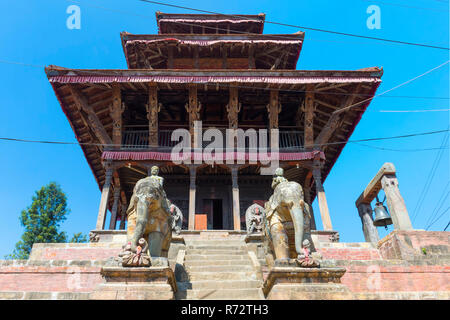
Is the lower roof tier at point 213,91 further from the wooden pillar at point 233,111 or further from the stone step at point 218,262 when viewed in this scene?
the stone step at point 218,262

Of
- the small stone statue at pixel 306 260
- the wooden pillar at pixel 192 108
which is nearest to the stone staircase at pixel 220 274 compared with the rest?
the small stone statue at pixel 306 260

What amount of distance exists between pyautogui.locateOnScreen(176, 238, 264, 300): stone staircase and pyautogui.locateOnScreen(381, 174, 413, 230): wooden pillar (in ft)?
15.5

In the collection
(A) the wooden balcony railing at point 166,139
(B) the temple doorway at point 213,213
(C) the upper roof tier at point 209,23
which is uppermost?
(C) the upper roof tier at point 209,23

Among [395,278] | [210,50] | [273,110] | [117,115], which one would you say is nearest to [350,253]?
[395,278]

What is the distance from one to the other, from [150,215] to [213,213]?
1244cm

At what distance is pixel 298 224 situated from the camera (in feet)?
16.7

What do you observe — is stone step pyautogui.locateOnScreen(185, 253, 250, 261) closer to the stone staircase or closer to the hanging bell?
the stone staircase

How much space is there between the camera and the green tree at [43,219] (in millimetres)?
21453

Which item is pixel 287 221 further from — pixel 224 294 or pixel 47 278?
pixel 47 278

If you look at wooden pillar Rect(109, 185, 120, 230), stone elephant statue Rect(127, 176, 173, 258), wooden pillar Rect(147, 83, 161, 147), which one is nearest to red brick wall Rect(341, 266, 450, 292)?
stone elephant statue Rect(127, 176, 173, 258)

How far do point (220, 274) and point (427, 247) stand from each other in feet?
19.8

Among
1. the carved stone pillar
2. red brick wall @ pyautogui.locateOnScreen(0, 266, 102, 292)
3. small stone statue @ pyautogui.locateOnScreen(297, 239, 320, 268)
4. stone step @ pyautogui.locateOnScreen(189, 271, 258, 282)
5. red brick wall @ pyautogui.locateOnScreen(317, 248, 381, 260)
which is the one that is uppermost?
the carved stone pillar

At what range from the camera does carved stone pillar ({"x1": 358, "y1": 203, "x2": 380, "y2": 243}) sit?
11.7 metres

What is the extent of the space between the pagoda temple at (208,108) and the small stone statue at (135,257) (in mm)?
7865
